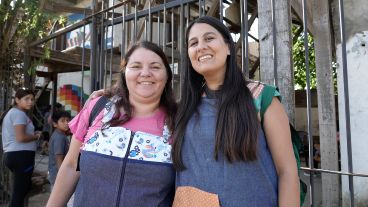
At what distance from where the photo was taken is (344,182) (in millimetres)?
4309

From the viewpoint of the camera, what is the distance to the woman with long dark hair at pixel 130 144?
1.61 meters

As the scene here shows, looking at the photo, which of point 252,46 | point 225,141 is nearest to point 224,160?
point 225,141

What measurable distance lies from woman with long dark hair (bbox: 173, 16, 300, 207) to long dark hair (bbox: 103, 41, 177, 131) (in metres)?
0.25

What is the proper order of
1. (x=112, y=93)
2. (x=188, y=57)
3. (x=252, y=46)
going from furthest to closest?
(x=252, y=46)
(x=112, y=93)
(x=188, y=57)

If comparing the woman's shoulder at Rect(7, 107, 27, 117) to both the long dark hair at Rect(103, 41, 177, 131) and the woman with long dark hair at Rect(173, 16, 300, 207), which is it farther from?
the woman with long dark hair at Rect(173, 16, 300, 207)

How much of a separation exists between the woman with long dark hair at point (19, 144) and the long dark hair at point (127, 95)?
271cm

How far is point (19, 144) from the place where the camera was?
13.8ft

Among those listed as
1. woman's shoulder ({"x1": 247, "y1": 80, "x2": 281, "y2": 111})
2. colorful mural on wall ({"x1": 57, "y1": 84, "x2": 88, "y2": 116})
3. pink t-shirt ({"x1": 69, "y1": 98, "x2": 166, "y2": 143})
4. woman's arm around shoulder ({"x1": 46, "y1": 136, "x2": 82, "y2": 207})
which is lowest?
woman's arm around shoulder ({"x1": 46, "y1": 136, "x2": 82, "y2": 207})

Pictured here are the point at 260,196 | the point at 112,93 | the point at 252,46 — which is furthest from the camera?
the point at 252,46

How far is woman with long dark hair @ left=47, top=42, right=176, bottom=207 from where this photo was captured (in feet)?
5.30

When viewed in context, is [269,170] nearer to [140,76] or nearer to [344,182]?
[140,76]

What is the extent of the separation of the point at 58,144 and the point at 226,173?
311 cm

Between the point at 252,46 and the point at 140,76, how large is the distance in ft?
36.3

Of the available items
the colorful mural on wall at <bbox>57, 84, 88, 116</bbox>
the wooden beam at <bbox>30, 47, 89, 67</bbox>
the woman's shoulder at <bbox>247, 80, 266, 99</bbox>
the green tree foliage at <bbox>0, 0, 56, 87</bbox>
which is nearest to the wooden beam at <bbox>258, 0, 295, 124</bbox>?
the woman's shoulder at <bbox>247, 80, 266, 99</bbox>
